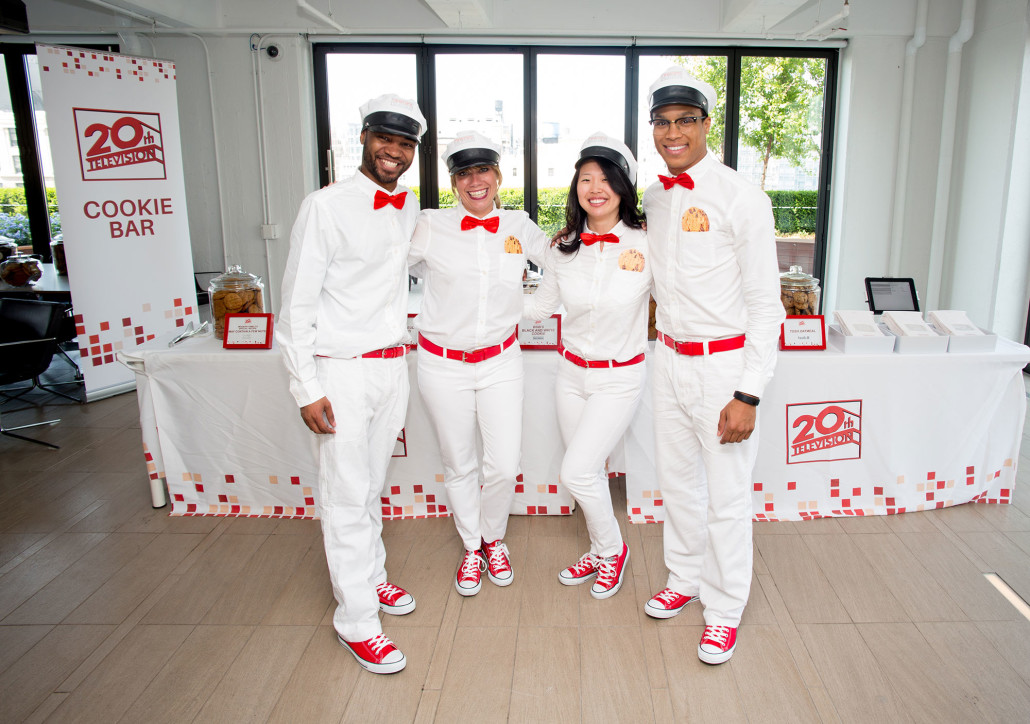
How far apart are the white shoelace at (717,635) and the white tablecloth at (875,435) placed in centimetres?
91

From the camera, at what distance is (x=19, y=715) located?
210 cm

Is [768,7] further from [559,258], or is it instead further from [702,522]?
[702,522]

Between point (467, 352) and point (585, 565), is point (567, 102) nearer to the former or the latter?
point (467, 352)

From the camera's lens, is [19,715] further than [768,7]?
No

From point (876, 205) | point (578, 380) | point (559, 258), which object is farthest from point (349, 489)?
point (876, 205)

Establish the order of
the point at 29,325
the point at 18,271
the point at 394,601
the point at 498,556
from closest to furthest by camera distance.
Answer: the point at 394,601, the point at 498,556, the point at 29,325, the point at 18,271

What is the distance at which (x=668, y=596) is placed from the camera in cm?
Result: 254

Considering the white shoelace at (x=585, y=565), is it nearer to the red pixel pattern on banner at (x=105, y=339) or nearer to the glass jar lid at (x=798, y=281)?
the glass jar lid at (x=798, y=281)

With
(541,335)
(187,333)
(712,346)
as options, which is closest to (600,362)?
(712,346)

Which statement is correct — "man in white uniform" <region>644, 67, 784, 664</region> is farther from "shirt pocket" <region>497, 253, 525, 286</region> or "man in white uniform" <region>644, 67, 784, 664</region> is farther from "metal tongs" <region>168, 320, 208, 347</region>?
"metal tongs" <region>168, 320, 208, 347</region>

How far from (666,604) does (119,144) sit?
15.3 feet

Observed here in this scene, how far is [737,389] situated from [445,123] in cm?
550

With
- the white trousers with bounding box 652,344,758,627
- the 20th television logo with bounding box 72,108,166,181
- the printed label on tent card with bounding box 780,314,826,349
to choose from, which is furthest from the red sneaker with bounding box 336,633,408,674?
the 20th television logo with bounding box 72,108,166,181

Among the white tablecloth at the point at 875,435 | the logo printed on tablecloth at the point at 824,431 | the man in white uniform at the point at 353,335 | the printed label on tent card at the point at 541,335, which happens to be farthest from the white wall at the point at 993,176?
the man in white uniform at the point at 353,335
